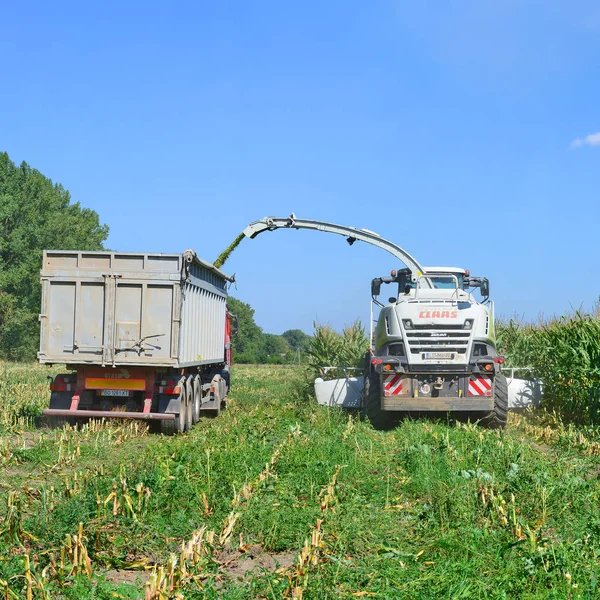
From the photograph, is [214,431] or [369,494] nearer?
[369,494]

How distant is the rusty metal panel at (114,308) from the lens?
14062 mm

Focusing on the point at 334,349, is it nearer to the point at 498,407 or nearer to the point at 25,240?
the point at 498,407

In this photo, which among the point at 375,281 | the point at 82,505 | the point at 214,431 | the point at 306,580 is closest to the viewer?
the point at 306,580

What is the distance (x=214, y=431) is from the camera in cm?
1385

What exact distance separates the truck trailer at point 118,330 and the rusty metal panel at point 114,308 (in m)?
0.02

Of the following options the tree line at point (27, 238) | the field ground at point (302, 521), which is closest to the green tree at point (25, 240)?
the tree line at point (27, 238)

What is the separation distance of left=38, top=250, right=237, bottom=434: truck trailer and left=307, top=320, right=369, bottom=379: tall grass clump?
27.8ft

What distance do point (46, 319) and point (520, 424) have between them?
986cm

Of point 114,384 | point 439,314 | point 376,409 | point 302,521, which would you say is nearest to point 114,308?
point 114,384

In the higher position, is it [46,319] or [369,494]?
[46,319]

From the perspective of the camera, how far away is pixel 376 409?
1520 centimetres

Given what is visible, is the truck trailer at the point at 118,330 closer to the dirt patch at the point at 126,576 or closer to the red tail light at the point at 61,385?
the red tail light at the point at 61,385

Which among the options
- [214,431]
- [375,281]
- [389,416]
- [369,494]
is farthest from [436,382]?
[369,494]

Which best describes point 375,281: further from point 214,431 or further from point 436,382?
point 214,431
